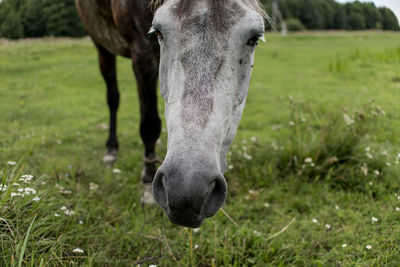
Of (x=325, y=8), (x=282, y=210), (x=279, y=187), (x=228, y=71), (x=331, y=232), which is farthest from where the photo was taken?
(x=325, y=8)

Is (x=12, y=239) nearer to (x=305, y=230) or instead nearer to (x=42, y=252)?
(x=42, y=252)

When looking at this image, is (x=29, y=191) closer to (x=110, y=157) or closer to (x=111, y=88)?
(x=110, y=157)

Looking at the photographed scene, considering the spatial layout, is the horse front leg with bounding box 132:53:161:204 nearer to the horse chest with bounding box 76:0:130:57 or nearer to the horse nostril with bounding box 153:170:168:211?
the horse chest with bounding box 76:0:130:57

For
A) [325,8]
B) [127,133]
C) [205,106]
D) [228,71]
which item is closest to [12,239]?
[205,106]

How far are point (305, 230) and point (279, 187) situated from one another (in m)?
0.71

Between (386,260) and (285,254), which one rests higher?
(386,260)

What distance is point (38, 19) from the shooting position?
14.6 ft

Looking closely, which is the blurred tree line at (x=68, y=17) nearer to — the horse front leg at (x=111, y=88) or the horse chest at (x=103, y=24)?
the horse chest at (x=103, y=24)

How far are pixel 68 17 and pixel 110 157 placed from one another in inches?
99.8

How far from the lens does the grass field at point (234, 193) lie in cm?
200

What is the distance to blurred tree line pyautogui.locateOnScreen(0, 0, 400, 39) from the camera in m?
3.38

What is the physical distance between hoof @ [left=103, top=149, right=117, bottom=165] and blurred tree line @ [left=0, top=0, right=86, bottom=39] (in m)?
1.91

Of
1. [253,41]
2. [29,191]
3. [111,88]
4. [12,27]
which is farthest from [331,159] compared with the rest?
[12,27]

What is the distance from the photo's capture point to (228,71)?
1659 millimetres
